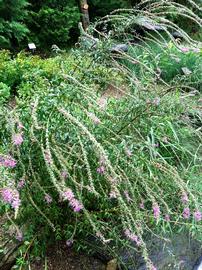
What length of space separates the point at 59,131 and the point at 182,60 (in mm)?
3451

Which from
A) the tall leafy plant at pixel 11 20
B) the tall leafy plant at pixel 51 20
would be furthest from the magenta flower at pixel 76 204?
the tall leafy plant at pixel 51 20

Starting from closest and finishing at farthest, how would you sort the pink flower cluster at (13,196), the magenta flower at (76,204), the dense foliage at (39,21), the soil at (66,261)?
the pink flower cluster at (13,196)
the magenta flower at (76,204)
the soil at (66,261)
the dense foliage at (39,21)

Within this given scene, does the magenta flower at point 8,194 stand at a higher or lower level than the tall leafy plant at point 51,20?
higher

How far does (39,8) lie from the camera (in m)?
6.97

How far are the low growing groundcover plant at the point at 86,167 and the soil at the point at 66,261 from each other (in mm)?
81

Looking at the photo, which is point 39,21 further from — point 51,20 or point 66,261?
point 66,261

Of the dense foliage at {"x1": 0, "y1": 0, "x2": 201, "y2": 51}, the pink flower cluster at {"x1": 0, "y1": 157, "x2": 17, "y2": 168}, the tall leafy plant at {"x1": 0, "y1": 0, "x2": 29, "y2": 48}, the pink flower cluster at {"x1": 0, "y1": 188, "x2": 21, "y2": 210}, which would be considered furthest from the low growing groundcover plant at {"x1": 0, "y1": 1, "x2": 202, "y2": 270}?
the dense foliage at {"x1": 0, "y1": 0, "x2": 201, "y2": 51}

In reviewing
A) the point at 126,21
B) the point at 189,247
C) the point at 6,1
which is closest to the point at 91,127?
the point at 126,21

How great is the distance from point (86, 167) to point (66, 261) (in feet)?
2.85

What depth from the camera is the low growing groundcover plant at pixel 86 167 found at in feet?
7.36

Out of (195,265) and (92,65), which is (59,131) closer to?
(92,65)

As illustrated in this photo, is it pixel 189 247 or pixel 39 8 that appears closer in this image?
pixel 189 247

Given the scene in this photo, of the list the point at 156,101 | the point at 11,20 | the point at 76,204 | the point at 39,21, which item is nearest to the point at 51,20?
the point at 39,21

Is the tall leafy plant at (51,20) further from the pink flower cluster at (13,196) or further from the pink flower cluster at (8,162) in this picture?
the pink flower cluster at (13,196)
